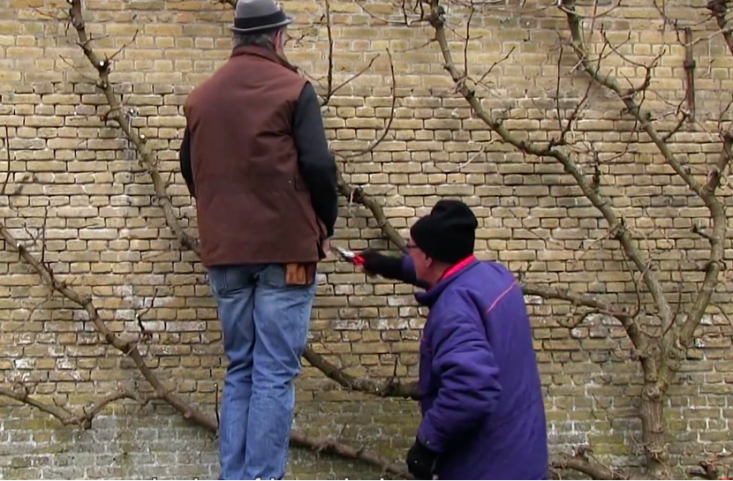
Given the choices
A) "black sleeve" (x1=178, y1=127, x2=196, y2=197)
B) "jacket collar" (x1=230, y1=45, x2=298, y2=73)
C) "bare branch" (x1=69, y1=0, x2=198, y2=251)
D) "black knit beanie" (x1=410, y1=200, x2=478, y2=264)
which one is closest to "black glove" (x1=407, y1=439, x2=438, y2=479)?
"black knit beanie" (x1=410, y1=200, x2=478, y2=264)

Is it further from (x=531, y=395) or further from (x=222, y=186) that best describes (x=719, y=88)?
(x=222, y=186)

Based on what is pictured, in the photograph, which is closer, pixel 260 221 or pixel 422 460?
pixel 422 460

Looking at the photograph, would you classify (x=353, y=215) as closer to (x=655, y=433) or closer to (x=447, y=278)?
(x=447, y=278)

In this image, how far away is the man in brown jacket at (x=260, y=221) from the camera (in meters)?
3.23

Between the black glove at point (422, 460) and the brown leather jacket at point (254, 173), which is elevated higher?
the brown leather jacket at point (254, 173)

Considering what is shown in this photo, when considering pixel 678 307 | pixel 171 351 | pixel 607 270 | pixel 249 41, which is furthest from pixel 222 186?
pixel 678 307

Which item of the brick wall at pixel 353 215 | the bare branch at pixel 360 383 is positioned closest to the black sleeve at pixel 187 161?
the brick wall at pixel 353 215

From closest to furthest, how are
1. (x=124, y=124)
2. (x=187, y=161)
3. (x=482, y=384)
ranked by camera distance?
(x=482, y=384) < (x=187, y=161) < (x=124, y=124)

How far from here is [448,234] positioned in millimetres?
Result: 3234

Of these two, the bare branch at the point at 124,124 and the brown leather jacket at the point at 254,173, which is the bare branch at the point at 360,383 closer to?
the bare branch at the point at 124,124

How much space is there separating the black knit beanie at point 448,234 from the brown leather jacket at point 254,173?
43 centimetres

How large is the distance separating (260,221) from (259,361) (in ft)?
1.74

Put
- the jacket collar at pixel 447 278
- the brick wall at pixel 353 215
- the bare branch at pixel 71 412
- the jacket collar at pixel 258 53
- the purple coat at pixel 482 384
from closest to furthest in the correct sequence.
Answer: the purple coat at pixel 482 384 < the jacket collar at pixel 447 278 < the jacket collar at pixel 258 53 < the bare branch at pixel 71 412 < the brick wall at pixel 353 215

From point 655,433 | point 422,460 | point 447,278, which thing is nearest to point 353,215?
point 447,278
